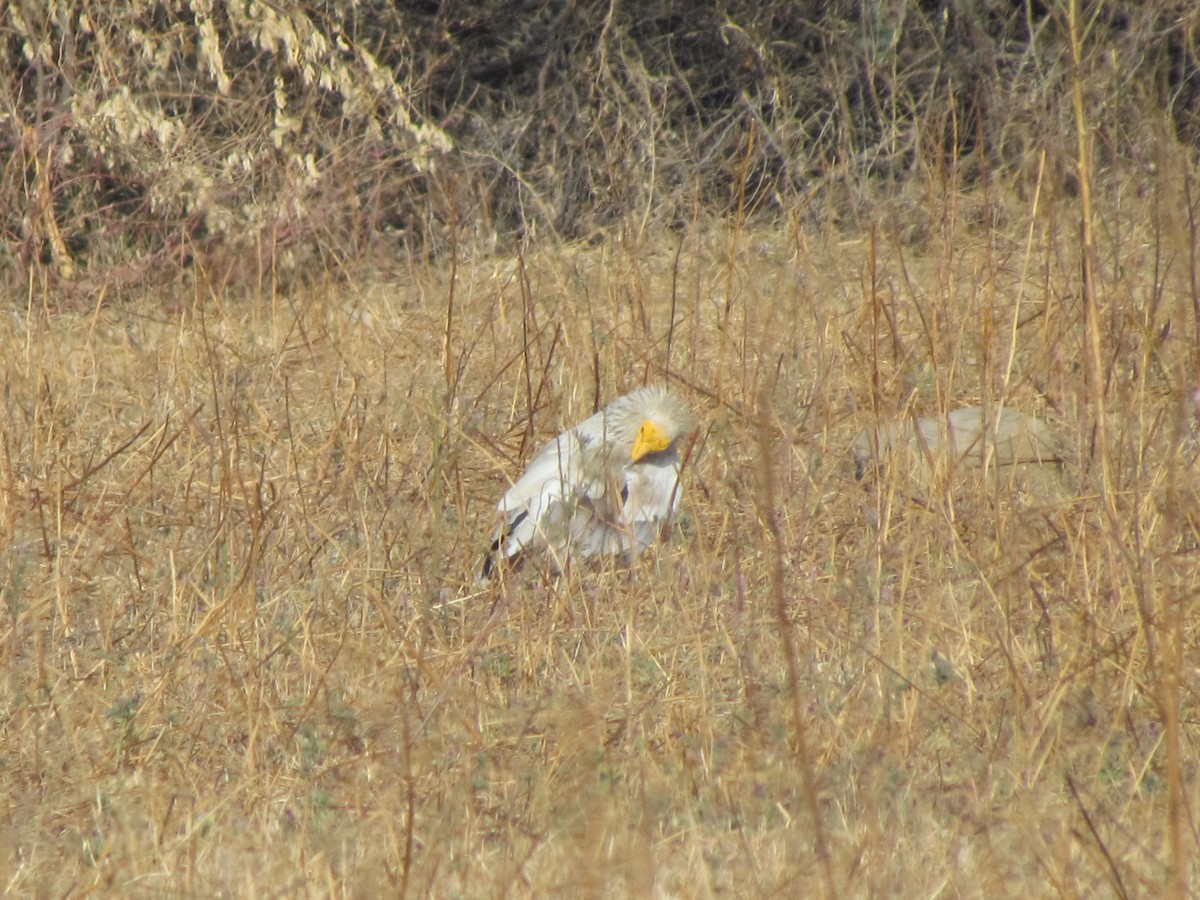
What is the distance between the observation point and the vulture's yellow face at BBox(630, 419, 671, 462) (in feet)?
12.8

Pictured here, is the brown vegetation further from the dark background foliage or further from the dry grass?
the dark background foliage

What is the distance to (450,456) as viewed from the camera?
12.6 ft

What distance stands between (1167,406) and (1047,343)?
440 millimetres

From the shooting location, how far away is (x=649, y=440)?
394 cm

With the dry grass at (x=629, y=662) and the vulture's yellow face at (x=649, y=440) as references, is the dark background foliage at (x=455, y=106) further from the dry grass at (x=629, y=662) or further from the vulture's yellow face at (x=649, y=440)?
the vulture's yellow face at (x=649, y=440)

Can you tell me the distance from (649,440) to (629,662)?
118cm

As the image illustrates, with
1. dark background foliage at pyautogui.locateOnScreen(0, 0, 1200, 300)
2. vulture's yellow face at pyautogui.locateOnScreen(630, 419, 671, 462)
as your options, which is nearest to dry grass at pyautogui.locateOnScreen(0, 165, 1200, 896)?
vulture's yellow face at pyautogui.locateOnScreen(630, 419, 671, 462)

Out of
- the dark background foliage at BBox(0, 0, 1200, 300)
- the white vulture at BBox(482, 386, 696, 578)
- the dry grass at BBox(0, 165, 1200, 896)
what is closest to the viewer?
the dry grass at BBox(0, 165, 1200, 896)

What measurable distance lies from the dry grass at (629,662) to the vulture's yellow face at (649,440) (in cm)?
17

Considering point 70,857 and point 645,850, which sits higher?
point 645,850

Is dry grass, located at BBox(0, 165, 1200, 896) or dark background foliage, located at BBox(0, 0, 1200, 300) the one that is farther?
dark background foliage, located at BBox(0, 0, 1200, 300)

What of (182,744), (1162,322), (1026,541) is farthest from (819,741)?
(1162,322)

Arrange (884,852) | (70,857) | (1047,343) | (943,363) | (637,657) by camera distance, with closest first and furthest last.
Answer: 1. (884,852)
2. (70,857)
3. (637,657)
4. (1047,343)
5. (943,363)

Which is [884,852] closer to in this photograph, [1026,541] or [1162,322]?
[1026,541]
